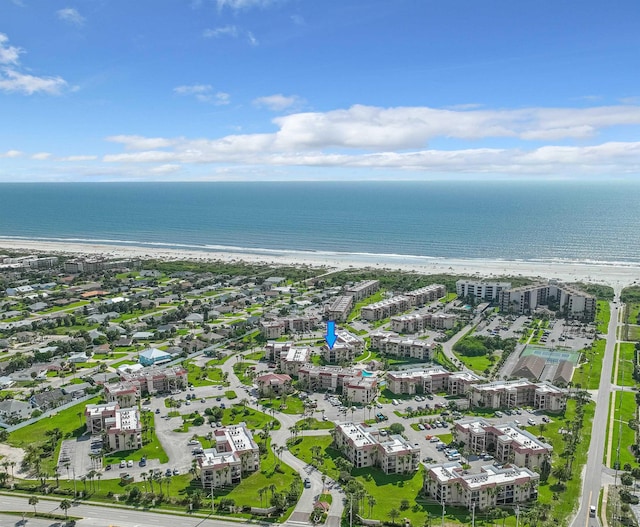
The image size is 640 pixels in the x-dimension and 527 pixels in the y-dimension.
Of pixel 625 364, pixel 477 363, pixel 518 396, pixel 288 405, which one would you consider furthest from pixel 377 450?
pixel 625 364

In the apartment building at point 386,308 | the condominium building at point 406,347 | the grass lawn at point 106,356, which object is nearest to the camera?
the grass lawn at point 106,356

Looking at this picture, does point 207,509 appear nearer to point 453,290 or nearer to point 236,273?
point 453,290

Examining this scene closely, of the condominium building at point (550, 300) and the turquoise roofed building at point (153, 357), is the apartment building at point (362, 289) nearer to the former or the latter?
the condominium building at point (550, 300)

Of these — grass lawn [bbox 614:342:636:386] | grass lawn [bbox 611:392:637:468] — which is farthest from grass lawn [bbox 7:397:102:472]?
grass lawn [bbox 614:342:636:386]

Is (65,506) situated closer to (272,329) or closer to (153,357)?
(153,357)

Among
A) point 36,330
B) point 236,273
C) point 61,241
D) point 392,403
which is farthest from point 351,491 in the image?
point 61,241

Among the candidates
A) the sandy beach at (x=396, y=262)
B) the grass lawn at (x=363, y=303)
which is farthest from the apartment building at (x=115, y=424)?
the sandy beach at (x=396, y=262)
